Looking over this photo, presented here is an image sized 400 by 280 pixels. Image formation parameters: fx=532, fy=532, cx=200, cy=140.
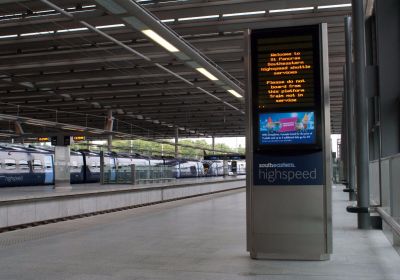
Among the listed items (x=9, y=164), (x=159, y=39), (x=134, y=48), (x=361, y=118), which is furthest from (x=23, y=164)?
(x=361, y=118)

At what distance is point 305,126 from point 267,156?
0.64 metres

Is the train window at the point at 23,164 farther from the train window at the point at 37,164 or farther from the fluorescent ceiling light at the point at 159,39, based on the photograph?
the fluorescent ceiling light at the point at 159,39

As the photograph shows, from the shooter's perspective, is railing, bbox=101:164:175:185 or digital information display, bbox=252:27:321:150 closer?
digital information display, bbox=252:27:321:150

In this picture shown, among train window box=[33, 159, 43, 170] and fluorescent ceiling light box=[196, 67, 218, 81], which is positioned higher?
fluorescent ceiling light box=[196, 67, 218, 81]

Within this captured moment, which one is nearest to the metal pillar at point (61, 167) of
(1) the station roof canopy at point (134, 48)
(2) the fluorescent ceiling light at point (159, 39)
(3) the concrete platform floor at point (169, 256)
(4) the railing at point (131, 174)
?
(1) the station roof canopy at point (134, 48)

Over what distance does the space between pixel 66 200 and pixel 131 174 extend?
8.74 metres

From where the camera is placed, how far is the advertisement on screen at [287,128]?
7047mm

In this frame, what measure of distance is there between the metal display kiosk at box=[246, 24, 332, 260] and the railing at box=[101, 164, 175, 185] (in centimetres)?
1768

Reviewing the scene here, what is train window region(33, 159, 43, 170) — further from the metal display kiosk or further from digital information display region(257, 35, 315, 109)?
digital information display region(257, 35, 315, 109)

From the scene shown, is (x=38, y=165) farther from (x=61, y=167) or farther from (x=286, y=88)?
(x=286, y=88)

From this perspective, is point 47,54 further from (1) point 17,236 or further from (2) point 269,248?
(2) point 269,248

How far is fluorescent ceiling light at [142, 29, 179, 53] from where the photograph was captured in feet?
37.7

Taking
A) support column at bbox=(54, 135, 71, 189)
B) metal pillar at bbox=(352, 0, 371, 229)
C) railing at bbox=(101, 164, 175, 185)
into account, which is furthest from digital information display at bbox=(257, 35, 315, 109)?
railing at bbox=(101, 164, 175, 185)

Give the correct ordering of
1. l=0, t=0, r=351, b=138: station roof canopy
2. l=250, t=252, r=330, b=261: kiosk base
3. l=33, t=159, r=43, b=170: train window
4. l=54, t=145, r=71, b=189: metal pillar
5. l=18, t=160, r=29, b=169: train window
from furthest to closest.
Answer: l=33, t=159, r=43, b=170: train window
l=18, t=160, r=29, b=169: train window
l=54, t=145, r=71, b=189: metal pillar
l=0, t=0, r=351, b=138: station roof canopy
l=250, t=252, r=330, b=261: kiosk base
